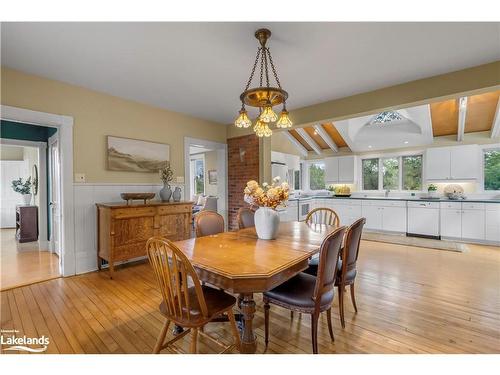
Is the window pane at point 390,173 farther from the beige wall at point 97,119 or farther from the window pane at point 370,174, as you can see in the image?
the beige wall at point 97,119

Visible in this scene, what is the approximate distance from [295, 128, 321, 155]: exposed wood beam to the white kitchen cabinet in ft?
12.9

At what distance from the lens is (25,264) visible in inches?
145

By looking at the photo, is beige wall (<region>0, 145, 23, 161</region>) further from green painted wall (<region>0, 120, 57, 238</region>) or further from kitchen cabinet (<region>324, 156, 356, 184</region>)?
kitchen cabinet (<region>324, 156, 356, 184</region>)

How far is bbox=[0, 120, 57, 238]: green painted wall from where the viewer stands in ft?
13.3

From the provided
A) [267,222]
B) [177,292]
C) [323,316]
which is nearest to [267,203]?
[267,222]

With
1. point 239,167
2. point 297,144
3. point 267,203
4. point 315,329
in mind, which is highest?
point 297,144

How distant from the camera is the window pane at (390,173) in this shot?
21.1ft

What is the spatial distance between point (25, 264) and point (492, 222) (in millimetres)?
8105
